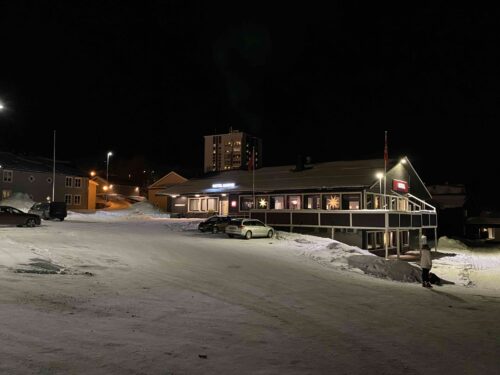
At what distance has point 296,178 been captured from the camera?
144 feet

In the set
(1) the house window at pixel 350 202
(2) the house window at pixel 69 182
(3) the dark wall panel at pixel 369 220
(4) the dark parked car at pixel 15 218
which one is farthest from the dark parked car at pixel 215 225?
(2) the house window at pixel 69 182

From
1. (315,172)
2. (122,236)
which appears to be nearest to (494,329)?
(122,236)

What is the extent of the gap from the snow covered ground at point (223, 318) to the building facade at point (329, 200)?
14.1m

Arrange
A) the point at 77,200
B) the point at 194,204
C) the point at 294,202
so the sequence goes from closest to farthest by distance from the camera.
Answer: the point at 294,202
the point at 194,204
the point at 77,200

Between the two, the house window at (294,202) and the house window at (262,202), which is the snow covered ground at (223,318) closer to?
the house window at (294,202)

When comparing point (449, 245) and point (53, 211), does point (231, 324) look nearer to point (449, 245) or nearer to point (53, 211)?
point (53, 211)

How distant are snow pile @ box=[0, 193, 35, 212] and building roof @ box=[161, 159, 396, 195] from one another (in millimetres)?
17056

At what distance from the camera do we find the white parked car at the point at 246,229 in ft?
97.5

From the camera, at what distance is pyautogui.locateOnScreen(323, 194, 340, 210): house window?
3991cm

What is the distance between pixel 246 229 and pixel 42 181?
45183 millimetres

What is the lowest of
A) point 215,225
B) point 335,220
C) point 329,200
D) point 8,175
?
point 215,225

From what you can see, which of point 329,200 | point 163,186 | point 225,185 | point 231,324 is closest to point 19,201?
point 163,186

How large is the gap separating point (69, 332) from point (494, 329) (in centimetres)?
834

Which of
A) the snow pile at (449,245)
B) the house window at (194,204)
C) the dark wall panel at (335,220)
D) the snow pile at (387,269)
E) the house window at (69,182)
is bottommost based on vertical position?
the snow pile at (449,245)
